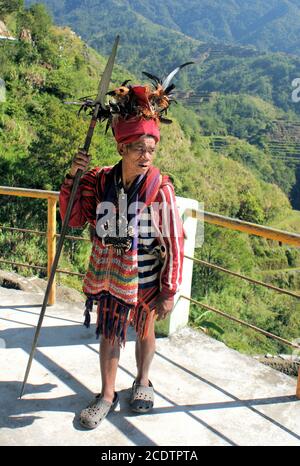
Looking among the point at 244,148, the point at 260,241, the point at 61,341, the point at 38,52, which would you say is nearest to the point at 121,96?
the point at 61,341

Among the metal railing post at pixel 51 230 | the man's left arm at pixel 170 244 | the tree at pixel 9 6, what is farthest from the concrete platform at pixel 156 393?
the tree at pixel 9 6

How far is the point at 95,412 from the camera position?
2.47 metres

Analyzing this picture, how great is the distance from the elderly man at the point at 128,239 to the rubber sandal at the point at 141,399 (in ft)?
0.52

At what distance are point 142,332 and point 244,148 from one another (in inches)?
3707

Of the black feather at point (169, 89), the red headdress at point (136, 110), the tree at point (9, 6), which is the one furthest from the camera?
the tree at point (9, 6)

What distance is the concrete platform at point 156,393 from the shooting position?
95.8 inches

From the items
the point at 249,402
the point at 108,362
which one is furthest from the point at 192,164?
the point at 108,362

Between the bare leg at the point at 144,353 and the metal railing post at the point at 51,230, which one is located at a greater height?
the metal railing post at the point at 51,230

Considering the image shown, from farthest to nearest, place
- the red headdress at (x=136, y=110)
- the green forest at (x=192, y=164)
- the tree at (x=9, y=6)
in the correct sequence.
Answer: the tree at (x=9, y=6) → the green forest at (x=192, y=164) → the red headdress at (x=136, y=110)

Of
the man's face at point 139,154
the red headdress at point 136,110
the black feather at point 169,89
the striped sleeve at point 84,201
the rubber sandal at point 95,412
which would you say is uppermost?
the black feather at point 169,89

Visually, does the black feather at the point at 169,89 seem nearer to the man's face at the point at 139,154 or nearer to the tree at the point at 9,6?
the man's face at the point at 139,154

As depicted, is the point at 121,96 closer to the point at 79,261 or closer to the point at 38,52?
the point at 79,261

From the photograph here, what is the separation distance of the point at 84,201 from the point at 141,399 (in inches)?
42.0

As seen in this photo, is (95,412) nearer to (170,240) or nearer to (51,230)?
(170,240)
